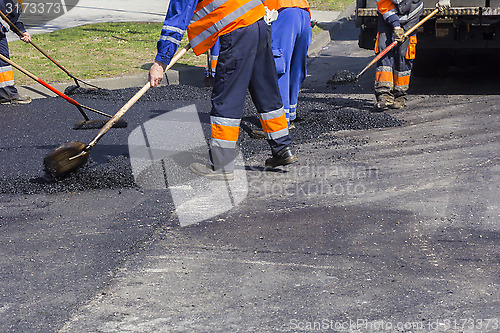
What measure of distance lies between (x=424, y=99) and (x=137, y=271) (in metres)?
5.20

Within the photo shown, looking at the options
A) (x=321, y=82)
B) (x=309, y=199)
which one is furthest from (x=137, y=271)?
(x=321, y=82)

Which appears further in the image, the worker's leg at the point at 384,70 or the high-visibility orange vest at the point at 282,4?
the worker's leg at the point at 384,70

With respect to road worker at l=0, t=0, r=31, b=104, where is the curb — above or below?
below

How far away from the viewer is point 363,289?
3.06m

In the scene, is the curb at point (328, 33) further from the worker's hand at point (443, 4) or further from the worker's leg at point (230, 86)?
the worker's leg at point (230, 86)

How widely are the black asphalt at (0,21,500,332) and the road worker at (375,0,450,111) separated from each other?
1.07 m

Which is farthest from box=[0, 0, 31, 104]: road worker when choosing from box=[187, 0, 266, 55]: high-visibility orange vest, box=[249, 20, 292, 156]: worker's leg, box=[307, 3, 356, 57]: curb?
box=[307, 3, 356, 57]: curb

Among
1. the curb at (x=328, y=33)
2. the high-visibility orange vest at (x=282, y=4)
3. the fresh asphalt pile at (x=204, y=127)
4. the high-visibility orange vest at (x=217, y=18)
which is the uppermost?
the high-visibility orange vest at (x=217, y=18)

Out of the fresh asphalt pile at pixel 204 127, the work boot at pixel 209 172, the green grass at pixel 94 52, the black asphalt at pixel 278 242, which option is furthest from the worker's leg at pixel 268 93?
the green grass at pixel 94 52

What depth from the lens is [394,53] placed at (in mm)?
7160

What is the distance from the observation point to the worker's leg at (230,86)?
4488 mm

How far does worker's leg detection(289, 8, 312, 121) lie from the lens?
576 centimetres

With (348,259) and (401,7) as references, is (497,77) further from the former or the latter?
(348,259)

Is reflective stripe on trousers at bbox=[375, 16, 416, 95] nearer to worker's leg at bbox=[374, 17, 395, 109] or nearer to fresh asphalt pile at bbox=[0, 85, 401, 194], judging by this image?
worker's leg at bbox=[374, 17, 395, 109]
